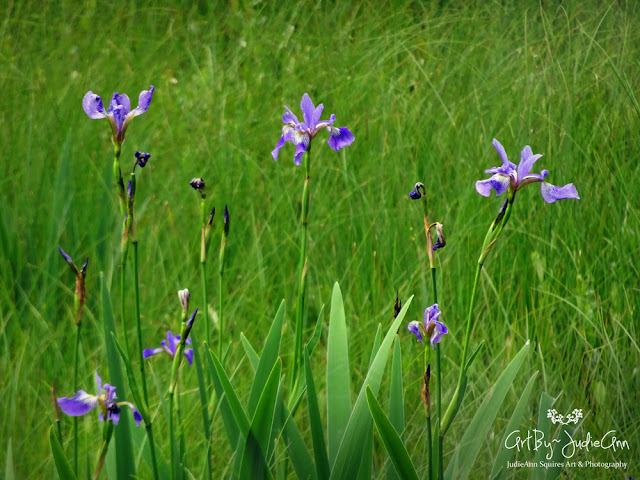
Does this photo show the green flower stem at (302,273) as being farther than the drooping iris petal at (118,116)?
Yes

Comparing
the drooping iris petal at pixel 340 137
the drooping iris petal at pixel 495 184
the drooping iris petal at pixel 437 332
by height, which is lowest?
the drooping iris petal at pixel 437 332

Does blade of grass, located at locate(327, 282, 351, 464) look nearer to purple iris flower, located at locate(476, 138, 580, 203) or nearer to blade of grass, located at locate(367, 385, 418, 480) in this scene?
blade of grass, located at locate(367, 385, 418, 480)

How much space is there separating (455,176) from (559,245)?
578 mm

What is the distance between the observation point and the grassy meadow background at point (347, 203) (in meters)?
1.82

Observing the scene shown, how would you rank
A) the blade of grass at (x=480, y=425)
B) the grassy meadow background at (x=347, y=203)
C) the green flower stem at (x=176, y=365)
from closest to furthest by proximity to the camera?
the green flower stem at (x=176, y=365)
the blade of grass at (x=480, y=425)
the grassy meadow background at (x=347, y=203)

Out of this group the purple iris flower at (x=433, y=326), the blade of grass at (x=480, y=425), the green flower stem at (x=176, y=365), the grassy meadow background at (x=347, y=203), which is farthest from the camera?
the grassy meadow background at (x=347, y=203)

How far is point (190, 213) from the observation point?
277 centimetres

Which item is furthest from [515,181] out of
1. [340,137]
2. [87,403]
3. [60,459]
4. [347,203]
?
[347,203]

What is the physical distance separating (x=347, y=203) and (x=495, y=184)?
4.96 ft

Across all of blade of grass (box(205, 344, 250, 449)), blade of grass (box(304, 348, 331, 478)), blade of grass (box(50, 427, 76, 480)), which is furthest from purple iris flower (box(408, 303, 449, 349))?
blade of grass (box(50, 427, 76, 480))

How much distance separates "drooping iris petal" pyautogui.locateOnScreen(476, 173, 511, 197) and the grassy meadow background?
0.60 meters

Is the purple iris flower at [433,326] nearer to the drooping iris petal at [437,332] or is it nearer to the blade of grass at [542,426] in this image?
the drooping iris petal at [437,332]

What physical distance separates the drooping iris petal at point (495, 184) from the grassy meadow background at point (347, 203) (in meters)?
0.60

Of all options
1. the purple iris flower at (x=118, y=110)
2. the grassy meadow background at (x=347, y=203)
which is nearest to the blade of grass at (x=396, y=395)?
the grassy meadow background at (x=347, y=203)
